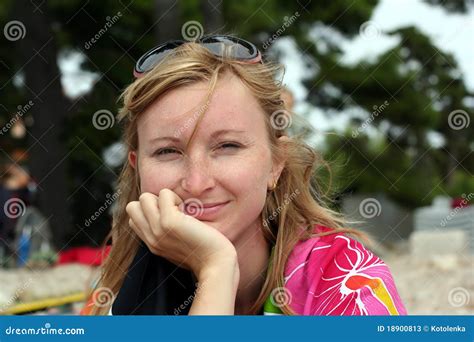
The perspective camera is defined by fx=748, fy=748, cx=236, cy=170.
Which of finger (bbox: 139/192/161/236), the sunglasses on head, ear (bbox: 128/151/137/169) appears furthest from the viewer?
ear (bbox: 128/151/137/169)

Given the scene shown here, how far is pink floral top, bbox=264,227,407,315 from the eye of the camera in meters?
1.42

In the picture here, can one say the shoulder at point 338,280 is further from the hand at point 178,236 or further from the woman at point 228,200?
the hand at point 178,236

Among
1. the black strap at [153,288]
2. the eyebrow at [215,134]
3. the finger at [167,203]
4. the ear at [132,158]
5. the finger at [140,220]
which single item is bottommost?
the black strap at [153,288]

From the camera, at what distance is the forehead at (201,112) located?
4.94ft

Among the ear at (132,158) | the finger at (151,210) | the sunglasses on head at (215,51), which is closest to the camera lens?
the finger at (151,210)

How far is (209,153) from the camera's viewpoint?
1.51 m

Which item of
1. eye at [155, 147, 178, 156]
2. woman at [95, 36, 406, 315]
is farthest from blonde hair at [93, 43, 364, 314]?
eye at [155, 147, 178, 156]

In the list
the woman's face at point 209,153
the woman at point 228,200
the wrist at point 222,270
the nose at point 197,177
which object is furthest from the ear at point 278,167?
the wrist at point 222,270

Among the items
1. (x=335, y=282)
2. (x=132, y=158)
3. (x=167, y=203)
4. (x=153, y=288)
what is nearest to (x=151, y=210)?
→ (x=167, y=203)

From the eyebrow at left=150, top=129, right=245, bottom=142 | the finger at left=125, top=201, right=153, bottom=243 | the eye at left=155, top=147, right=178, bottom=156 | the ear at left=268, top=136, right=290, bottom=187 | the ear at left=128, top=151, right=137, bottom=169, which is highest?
the ear at left=268, top=136, right=290, bottom=187

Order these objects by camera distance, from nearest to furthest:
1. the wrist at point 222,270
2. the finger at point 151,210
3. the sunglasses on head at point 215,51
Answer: the wrist at point 222,270, the finger at point 151,210, the sunglasses on head at point 215,51

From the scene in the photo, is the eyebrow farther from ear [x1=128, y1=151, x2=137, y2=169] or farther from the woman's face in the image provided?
ear [x1=128, y1=151, x2=137, y2=169]

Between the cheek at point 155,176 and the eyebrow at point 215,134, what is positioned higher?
the eyebrow at point 215,134

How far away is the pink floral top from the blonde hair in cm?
3
